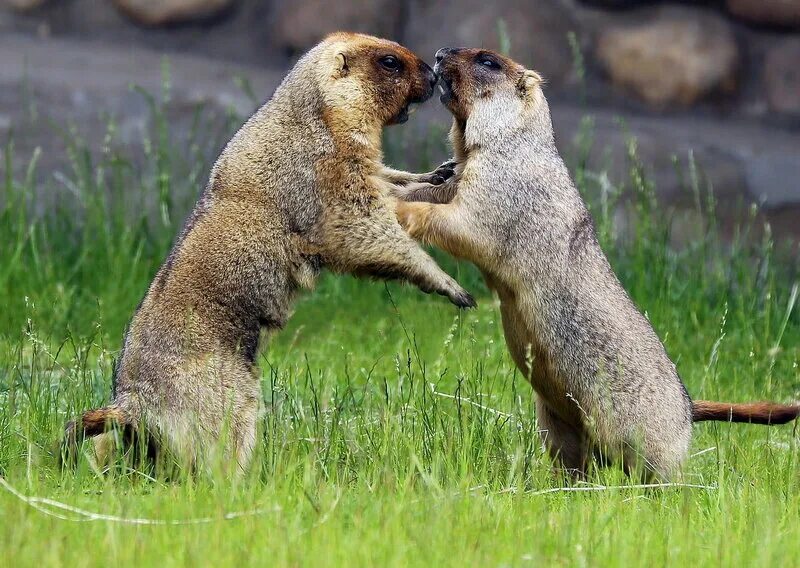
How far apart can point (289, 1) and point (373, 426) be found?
454 cm

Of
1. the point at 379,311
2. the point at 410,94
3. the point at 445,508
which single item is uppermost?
the point at 410,94

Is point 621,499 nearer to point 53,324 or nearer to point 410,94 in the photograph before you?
point 410,94

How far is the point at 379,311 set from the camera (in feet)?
23.6

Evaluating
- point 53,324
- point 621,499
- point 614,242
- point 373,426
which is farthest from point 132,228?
point 621,499

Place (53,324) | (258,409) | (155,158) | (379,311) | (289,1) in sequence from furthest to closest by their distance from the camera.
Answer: (289,1) → (155,158) → (379,311) → (53,324) → (258,409)

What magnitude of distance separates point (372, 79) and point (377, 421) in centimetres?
125

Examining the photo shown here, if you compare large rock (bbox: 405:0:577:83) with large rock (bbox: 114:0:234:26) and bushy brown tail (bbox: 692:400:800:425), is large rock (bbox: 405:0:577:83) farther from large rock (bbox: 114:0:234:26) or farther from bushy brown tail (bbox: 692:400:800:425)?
bushy brown tail (bbox: 692:400:800:425)

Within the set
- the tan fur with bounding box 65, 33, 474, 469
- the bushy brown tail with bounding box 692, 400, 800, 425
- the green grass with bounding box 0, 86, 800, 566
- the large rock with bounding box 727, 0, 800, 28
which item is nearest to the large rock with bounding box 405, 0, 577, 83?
the green grass with bounding box 0, 86, 800, 566

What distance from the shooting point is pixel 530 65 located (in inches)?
332

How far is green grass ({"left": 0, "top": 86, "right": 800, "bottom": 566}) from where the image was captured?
139 inches

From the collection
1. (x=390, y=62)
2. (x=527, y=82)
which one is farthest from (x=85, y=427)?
(x=527, y=82)

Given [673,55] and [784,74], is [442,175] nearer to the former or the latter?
[673,55]

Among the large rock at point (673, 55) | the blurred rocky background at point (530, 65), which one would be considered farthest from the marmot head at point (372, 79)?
the large rock at point (673, 55)

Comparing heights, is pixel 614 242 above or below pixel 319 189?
below
